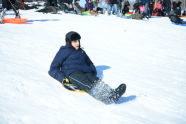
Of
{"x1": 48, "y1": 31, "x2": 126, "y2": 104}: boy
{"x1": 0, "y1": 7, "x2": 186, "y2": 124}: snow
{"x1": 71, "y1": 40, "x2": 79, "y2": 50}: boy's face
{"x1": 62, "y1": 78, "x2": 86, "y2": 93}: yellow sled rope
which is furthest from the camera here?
{"x1": 71, "y1": 40, "x2": 79, "y2": 50}: boy's face

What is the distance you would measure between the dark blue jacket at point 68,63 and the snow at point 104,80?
21 centimetres

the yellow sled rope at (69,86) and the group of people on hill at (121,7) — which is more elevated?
the group of people on hill at (121,7)

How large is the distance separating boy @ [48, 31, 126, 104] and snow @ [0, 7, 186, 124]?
12 cm

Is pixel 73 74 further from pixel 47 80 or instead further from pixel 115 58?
→ pixel 115 58

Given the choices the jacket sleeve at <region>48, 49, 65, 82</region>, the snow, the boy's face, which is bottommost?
the snow

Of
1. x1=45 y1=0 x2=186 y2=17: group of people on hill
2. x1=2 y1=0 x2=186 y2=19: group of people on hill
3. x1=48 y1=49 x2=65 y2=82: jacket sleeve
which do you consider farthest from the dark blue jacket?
x1=45 y1=0 x2=186 y2=17: group of people on hill

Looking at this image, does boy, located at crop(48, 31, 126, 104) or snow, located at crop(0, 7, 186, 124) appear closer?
snow, located at crop(0, 7, 186, 124)


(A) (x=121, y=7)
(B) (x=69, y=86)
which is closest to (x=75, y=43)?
(B) (x=69, y=86)

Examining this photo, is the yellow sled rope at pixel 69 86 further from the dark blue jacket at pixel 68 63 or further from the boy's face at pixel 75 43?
the boy's face at pixel 75 43

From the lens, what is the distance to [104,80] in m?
4.18

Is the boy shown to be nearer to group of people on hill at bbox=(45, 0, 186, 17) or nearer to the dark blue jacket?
the dark blue jacket


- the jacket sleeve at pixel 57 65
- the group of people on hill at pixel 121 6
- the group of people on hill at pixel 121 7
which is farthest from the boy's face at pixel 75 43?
the group of people on hill at pixel 121 6

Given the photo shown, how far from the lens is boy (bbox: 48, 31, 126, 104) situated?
314cm

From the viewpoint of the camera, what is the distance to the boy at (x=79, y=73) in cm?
314
